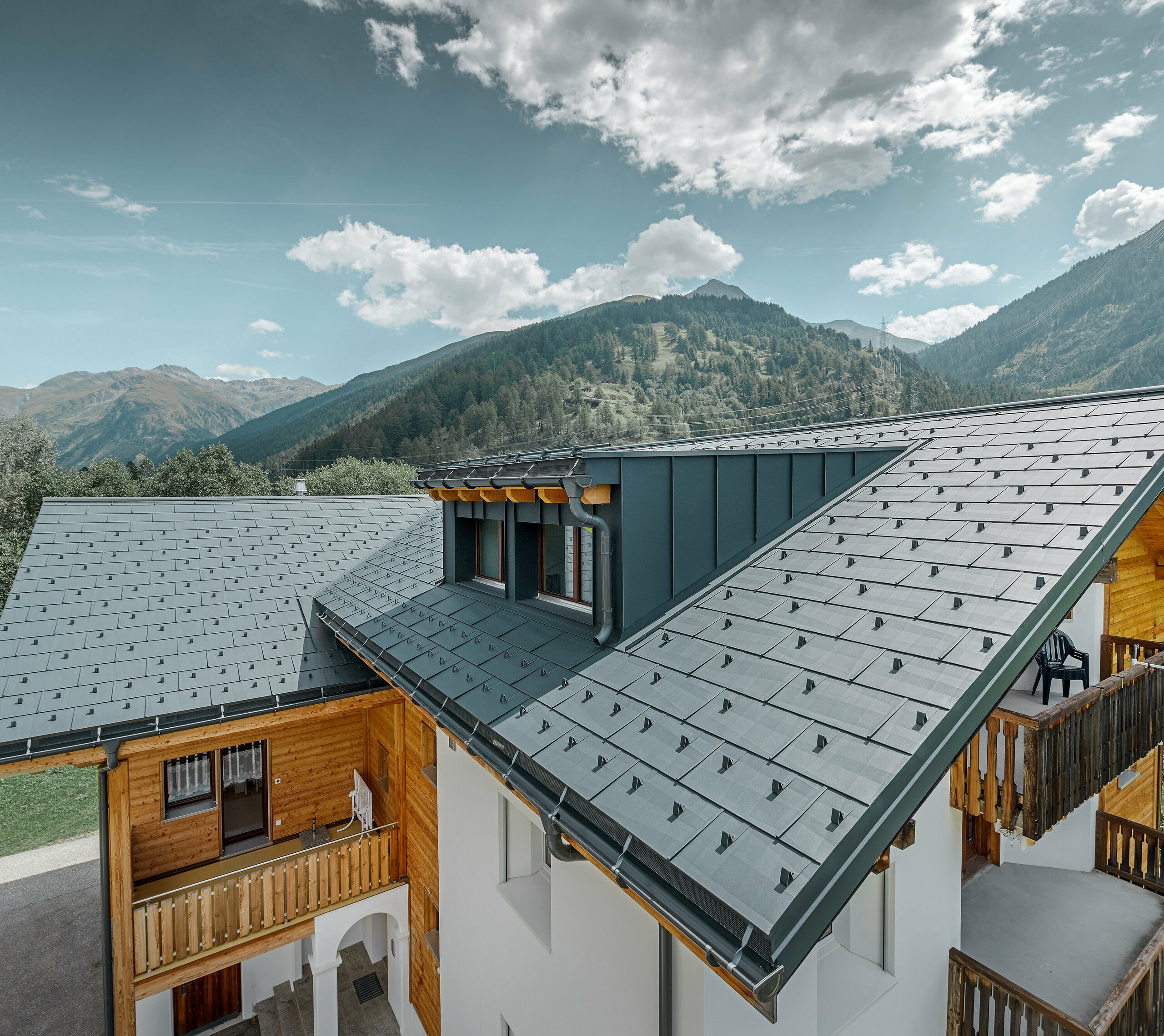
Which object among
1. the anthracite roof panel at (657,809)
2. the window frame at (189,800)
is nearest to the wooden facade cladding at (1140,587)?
the anthracite roof panel at (657,809)

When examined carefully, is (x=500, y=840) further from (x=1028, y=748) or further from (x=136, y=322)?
(x=136, y=322)

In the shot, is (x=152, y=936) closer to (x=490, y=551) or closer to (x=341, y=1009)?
(x=341, y=1009)

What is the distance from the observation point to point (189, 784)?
859 centimetres

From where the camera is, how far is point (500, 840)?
5676 millimetres

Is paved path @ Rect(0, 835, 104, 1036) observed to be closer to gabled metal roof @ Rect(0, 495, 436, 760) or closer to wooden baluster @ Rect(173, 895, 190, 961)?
wooden baluster @ Rect(173, 895, 190, 961)

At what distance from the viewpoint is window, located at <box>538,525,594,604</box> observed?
5480 mm

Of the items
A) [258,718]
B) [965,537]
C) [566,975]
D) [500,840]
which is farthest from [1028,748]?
[258,718]

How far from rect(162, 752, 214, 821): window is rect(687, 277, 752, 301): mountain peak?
111 metres

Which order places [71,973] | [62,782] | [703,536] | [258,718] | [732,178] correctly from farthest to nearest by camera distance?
1. [732,178]
2. [62,782]
3. [71,973]
4. [258,718]
5. [703,536]

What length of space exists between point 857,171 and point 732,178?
1623cm

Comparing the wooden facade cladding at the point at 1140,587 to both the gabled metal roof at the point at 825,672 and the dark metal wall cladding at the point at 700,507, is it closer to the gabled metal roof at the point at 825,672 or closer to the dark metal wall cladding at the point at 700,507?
the gabled metal roof at the point at 825,672

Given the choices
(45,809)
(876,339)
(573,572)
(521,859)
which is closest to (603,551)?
(573,572)

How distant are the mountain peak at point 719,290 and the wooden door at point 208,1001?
4432 inches

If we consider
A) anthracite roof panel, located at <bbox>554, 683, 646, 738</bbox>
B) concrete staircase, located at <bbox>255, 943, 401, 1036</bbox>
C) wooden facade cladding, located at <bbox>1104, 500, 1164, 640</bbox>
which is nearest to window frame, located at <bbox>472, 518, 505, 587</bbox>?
anthracite roof panel, located at <bbox>554, 683, 646, 738</bbox>
